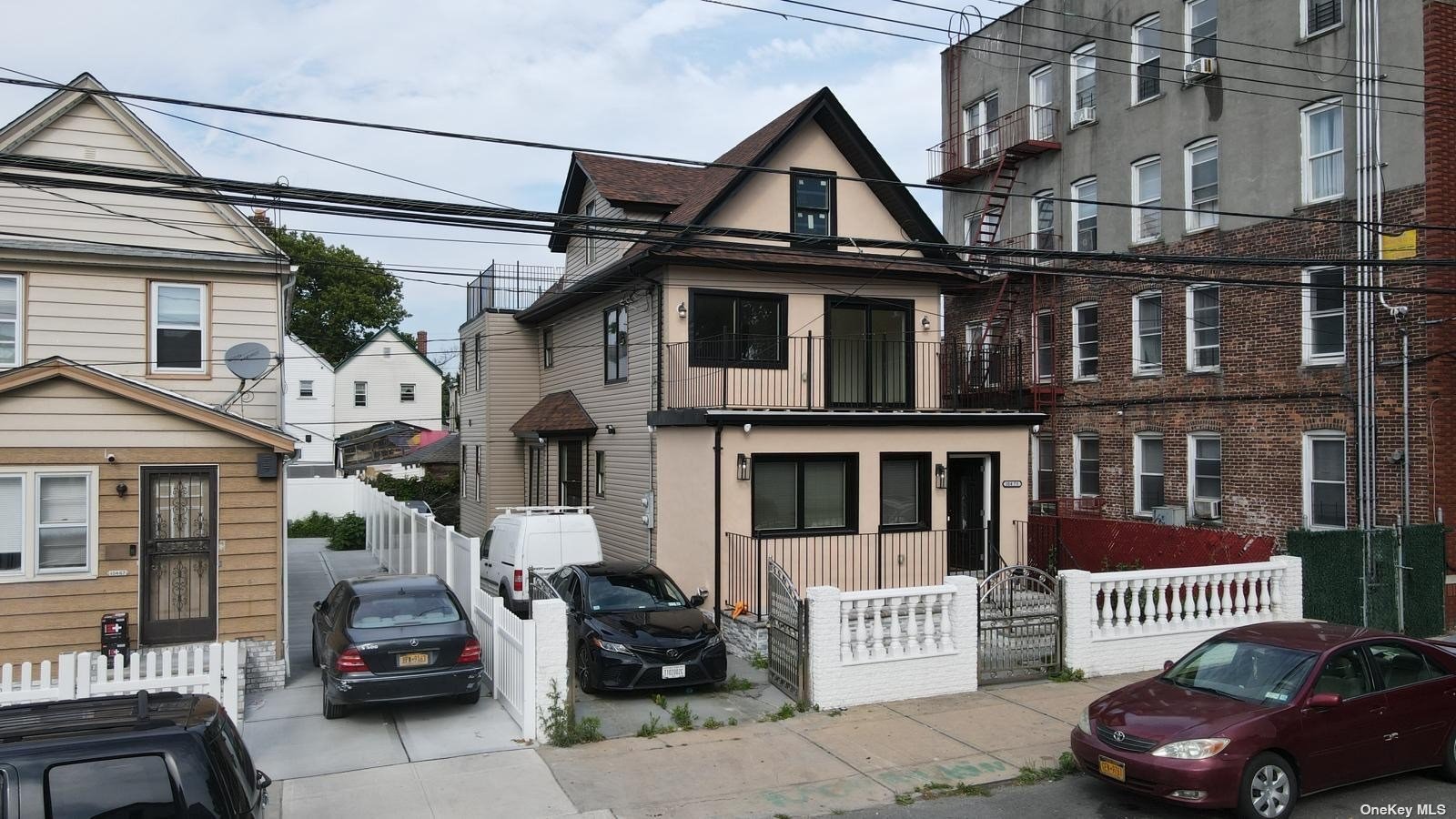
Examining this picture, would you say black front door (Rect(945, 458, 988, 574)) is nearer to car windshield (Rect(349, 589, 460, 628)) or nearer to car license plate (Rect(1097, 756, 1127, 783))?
car windshield (Rect(349, 589, 460, 628))

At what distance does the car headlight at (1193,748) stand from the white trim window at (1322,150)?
584 inches

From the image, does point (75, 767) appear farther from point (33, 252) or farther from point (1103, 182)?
point (1103, 182)

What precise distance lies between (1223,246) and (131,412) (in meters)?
20.3

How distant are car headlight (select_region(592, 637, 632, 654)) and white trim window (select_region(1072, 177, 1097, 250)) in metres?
18.0

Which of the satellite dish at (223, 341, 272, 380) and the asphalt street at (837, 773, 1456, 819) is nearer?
the asphalt street at (837, 773, 1456, 819)

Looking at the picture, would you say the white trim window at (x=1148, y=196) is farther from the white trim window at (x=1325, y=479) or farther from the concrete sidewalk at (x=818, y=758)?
the concrete sidewalk at (x=818, y=758)

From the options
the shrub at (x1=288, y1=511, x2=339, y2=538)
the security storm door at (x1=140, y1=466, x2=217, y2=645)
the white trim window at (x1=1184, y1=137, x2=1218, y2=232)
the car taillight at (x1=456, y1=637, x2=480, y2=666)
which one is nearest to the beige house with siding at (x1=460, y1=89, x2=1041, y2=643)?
the car taillight at (x1=456, y1=637, x2=480, y2=666)

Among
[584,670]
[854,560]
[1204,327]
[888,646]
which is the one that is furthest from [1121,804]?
[1204,327]

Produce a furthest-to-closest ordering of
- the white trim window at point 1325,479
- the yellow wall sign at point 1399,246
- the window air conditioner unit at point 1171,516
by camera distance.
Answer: the window air conditioner unit at point 1171,516
the white trim window at point 1325,479
the yellow wall sign at point 1399,246

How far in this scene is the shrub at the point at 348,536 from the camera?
2945 centimetres

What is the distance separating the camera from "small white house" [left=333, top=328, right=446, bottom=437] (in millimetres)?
53781

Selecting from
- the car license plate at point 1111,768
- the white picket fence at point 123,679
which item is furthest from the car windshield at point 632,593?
the car license plate at point 1111,768

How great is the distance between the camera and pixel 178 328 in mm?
13703

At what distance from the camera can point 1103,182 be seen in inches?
957
